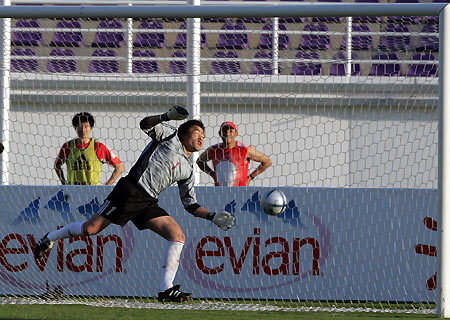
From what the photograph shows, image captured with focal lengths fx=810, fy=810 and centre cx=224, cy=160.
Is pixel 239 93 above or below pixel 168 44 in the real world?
below

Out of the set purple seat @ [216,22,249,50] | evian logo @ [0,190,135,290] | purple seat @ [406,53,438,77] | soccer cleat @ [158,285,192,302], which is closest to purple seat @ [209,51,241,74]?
purple seat @ [216,22,249,50]

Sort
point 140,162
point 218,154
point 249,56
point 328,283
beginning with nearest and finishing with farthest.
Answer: point 140,162
point 328,283
point 218,154
point 249,56

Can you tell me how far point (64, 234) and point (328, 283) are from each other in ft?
7.51

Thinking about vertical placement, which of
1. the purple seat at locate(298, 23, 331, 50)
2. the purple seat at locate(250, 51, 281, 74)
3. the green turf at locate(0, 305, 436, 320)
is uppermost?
the purple seat at locate(298, 23, 331, 50)

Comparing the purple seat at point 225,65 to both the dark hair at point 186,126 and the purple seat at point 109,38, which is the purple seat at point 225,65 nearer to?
the purple seat at point 109,38

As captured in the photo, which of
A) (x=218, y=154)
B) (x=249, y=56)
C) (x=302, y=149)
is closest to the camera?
(x=218, y=154)

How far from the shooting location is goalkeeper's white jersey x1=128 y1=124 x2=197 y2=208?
20.2ft

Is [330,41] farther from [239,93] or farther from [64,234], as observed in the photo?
[64,234]

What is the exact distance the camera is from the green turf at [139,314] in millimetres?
5473

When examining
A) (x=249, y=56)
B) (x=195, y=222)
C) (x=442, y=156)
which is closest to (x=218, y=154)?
(x=195, y=222)

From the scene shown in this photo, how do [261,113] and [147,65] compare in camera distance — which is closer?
[261,113]

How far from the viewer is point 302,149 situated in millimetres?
8734

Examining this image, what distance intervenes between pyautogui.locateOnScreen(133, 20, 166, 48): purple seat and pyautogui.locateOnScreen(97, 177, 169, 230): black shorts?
6.54m

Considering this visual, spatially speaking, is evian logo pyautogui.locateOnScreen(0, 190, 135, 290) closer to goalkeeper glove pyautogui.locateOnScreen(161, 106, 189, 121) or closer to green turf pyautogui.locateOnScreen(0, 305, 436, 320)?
green turf pyautogui.locateOnScreen(0, 305, 436, 320)
